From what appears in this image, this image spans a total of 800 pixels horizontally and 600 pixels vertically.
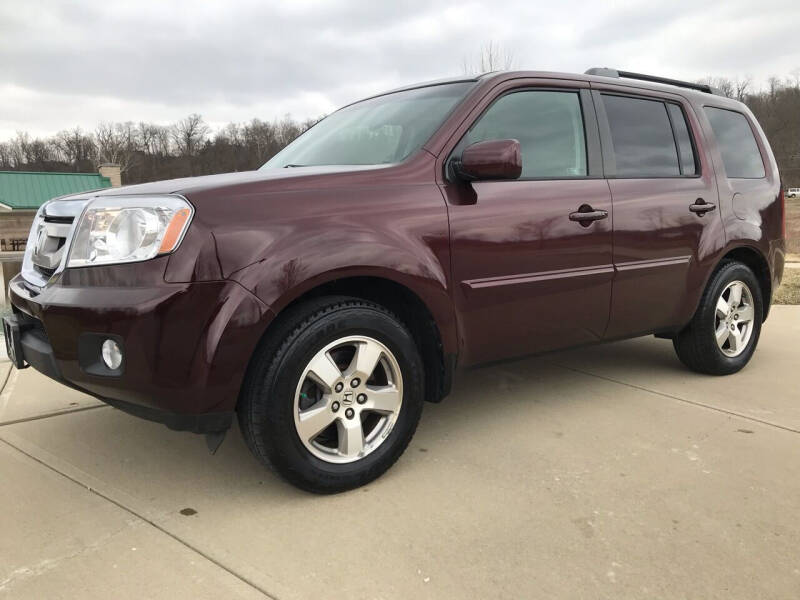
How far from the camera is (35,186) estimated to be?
4009 cm

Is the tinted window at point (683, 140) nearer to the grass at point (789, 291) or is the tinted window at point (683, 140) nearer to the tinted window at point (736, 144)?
the tinted window at point (736, 144)

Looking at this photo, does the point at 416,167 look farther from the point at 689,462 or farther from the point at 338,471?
the point at 689,462

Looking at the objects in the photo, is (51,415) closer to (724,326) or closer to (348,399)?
(348,399)

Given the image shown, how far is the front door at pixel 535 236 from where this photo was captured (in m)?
2.87

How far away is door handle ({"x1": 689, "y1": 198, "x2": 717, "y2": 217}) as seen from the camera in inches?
147

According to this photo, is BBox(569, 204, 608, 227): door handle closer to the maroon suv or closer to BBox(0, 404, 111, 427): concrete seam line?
the maroon suv

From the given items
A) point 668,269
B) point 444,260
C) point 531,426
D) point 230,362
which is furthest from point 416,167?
point 668,269

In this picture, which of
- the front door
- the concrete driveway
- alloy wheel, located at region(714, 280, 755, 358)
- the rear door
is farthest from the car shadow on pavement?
the rear door

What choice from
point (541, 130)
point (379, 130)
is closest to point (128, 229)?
point (379, 130)

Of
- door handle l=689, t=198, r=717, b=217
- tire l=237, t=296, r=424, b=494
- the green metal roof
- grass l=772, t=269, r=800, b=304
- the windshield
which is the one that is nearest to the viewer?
tire l=237, t=296, r=424, b=494

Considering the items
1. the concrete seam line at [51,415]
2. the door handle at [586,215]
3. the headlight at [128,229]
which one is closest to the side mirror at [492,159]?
the door handle at [586,215]

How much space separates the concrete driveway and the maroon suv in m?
0.31

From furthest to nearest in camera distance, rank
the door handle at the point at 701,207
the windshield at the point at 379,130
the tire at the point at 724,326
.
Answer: the tire at the point at 724,326 → the door handle at the point at 701,207 → the windshield at the point at 379,130

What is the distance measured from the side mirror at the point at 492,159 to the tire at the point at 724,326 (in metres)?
1.97
